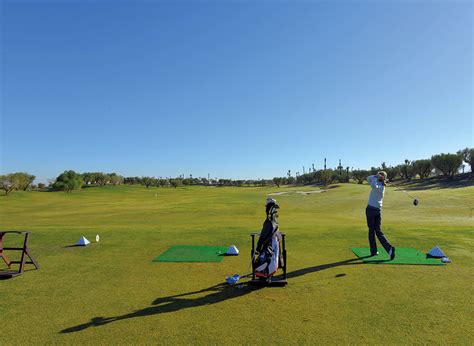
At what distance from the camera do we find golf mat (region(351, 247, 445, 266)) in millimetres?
9758

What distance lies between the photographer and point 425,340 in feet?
16.6

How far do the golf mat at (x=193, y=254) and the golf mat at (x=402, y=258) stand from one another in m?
5.41

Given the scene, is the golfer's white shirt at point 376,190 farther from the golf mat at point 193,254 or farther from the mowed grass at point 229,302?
the golf mat at point 193,254

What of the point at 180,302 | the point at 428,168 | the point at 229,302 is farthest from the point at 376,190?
the point at 428,168

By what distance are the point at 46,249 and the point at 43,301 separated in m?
6.34

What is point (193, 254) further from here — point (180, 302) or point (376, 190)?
point (376, 190)

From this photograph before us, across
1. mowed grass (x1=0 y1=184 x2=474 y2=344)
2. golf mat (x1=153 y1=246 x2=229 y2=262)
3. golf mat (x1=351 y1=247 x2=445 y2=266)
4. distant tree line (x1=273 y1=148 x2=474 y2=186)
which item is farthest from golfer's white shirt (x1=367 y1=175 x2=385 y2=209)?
distant tree line (x1=273 y1=148 x2=474 y2=186)

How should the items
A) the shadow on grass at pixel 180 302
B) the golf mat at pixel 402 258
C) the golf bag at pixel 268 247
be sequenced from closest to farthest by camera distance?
1. the shadow on grass at pixel 180 302
2. the golf bag at pixel 268 247
3. the golf mat at pixel 402 258

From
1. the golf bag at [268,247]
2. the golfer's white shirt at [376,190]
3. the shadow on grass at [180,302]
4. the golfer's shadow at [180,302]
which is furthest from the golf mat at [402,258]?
the golfer's shadow at [180,302]

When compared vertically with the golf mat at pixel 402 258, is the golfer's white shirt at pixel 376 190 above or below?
above

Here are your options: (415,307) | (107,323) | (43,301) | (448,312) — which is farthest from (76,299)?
(448,312)

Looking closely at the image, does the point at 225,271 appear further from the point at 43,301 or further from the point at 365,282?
the point at 43,301

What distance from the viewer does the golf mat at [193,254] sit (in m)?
10.4

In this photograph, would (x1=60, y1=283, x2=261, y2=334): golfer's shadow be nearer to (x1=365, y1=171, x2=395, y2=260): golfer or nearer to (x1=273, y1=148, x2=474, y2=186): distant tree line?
(x1=365, y1=171, x2=395, y2=260): golfer
